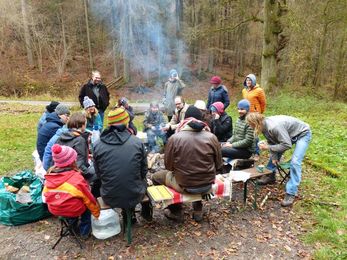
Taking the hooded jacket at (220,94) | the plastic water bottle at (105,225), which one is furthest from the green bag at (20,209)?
the hooded jacket at (220,94)

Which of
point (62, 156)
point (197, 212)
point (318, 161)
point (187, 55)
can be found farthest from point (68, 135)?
point (187, 55)

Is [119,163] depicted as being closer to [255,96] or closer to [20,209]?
[20,209]

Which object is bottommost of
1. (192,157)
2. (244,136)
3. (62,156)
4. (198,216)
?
(198,216)

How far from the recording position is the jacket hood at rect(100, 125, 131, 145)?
11.4 ft

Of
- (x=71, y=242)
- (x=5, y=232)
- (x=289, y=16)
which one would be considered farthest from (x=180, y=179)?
(x=289, y=16)

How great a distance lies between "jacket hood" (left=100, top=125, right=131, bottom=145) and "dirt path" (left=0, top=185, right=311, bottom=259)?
1.30 meters

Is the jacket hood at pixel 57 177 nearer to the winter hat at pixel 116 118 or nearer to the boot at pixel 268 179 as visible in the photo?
the winter hat at pixel 116 118

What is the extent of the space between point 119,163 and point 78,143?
78cm

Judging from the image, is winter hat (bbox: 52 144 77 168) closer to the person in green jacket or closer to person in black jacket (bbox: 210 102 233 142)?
the person in green jacket

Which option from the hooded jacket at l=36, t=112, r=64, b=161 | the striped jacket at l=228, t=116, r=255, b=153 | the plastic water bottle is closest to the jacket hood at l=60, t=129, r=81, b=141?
the hooded jacket at l=36, t=112, r=64, b=161

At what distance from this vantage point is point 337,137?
314 inches

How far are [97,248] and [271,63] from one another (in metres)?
11.6

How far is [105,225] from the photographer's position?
3.83 metres

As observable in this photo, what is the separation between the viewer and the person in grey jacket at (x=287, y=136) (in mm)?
4352
